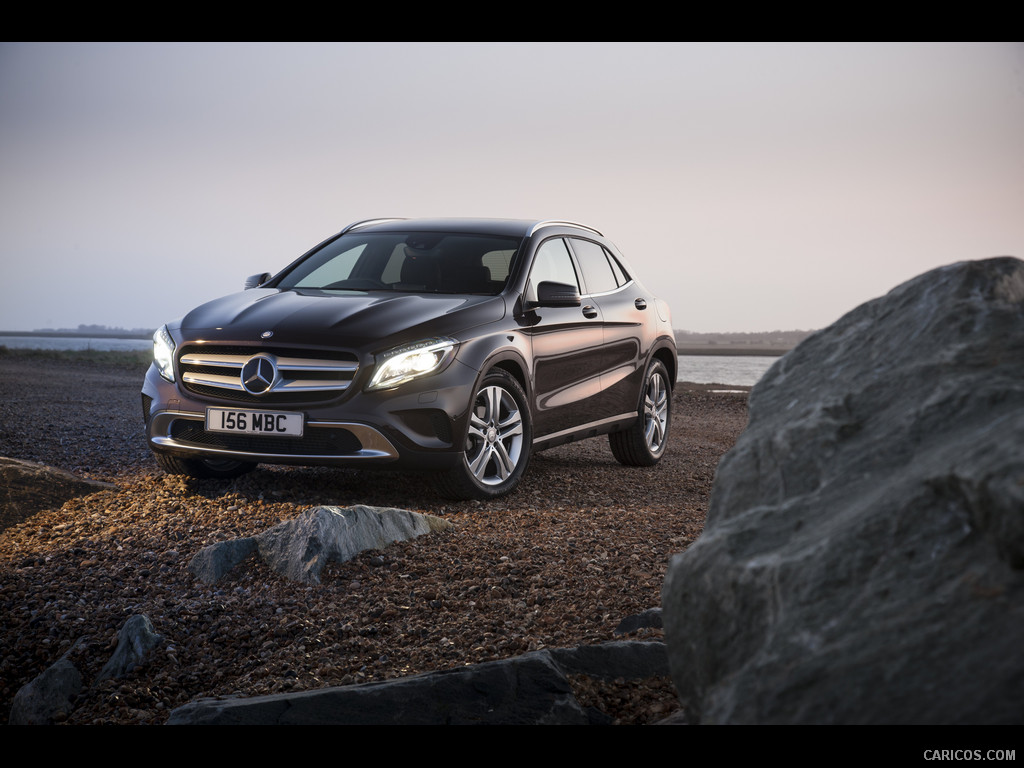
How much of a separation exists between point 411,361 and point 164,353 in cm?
179

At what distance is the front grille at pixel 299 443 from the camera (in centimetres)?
600

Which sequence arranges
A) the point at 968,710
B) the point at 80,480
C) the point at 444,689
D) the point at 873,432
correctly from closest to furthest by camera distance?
the point at 968,710 → the point at 873,432 → the point at 444,689 → the point at 80,480

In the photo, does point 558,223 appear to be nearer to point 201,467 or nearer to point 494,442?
point 494,442

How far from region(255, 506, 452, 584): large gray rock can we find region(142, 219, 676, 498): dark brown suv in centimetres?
85

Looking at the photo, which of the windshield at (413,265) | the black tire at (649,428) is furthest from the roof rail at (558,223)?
the black tire at (649,428)

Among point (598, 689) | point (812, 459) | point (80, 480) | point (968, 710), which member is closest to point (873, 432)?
point (812, 459)

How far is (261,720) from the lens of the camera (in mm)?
2850

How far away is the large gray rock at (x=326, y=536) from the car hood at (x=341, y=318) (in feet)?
4.08

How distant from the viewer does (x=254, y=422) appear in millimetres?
6070

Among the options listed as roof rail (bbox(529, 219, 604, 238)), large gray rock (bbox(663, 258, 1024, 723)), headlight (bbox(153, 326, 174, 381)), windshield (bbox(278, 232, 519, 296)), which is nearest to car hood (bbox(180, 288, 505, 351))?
headlight (bbox(153, 326, 174, 381))

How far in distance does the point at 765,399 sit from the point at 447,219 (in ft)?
18.0

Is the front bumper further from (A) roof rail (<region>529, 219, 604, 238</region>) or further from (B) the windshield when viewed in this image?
(A) roof rail (<region>529, 219, 604, 238</region>)

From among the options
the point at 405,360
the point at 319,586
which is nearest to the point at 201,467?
the point at 405,360

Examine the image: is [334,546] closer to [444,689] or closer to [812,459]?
[444,689]
